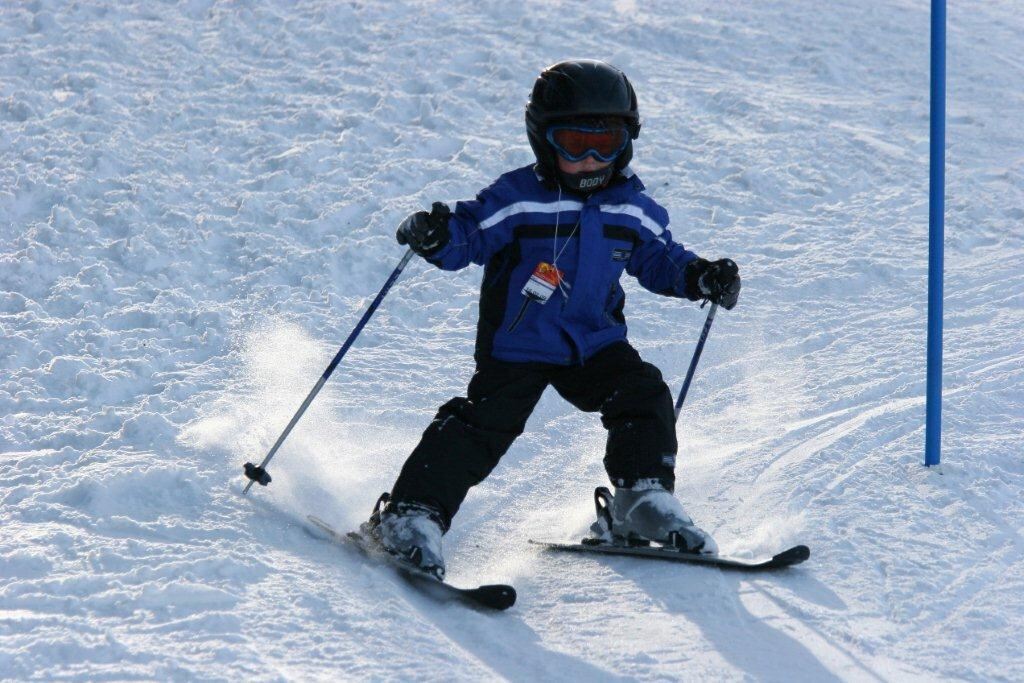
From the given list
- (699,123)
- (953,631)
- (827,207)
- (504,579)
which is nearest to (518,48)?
(699,123)

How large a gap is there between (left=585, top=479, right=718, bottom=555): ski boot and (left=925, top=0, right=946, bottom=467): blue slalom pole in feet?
3.60

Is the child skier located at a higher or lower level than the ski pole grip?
higher

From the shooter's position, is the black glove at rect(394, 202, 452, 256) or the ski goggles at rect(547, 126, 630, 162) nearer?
Answer: the black glove at rect(394, 202, 452, 256)

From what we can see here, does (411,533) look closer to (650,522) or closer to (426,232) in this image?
(650,522)

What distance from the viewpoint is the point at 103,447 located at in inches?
173

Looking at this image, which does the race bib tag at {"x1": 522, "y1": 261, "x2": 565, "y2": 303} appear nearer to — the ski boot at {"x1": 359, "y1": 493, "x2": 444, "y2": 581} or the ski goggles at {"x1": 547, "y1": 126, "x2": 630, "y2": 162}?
the ski goggles at {"x1": 547, "y1": 126, "x2": 630, "y2": 162}

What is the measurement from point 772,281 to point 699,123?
2.14m

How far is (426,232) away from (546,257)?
452mm

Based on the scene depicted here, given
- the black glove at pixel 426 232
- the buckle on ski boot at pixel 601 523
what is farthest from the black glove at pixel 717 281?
the black glove at pixel 426 232

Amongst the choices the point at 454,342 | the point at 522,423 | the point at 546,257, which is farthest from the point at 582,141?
the point at 454,342

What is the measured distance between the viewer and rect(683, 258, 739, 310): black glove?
4.09m

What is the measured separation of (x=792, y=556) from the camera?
12.2 feet

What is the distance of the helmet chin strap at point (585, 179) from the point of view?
4035 mm

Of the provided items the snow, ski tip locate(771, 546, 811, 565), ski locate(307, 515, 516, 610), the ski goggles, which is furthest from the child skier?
the snow
